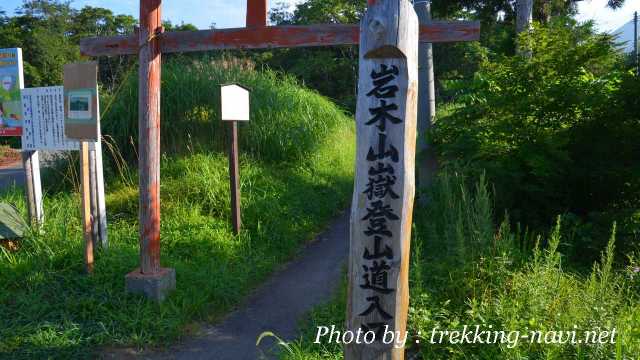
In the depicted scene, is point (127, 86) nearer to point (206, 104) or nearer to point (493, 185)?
point (206, 104)

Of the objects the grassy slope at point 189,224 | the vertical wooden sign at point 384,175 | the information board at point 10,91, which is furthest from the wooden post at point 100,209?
the vertical wooden sign at point 384,175

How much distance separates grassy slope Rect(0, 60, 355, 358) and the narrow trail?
0.52 feet

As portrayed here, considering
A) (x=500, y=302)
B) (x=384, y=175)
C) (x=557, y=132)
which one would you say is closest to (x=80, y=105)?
(x=384, y=175)

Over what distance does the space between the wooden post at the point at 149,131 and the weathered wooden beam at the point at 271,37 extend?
135 millimetres

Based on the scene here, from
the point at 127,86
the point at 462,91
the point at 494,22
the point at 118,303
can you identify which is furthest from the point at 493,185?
the point at 494,22

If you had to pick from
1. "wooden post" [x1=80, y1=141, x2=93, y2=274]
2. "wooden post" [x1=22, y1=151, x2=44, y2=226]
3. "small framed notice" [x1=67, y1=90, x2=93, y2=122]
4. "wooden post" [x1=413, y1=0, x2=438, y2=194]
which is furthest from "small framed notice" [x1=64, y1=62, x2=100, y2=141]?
"wooden post" [x1=413, y1=0, x2=438, y2=194]

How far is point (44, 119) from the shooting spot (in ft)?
19.5

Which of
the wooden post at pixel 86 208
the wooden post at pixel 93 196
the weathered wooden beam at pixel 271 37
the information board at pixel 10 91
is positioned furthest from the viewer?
the information board at pixel 10 91

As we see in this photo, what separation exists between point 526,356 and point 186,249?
3737 millimetres

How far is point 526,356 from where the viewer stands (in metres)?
3.19

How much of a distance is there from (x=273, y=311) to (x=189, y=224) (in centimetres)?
180

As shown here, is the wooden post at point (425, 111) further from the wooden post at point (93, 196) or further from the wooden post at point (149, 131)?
the wooden post at point (93, 196)

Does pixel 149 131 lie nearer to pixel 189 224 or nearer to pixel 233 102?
pixel 189 224

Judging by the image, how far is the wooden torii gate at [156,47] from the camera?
4512mm
